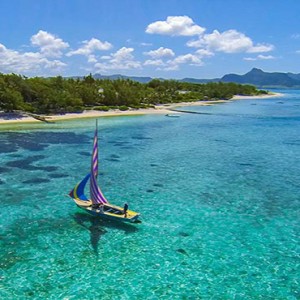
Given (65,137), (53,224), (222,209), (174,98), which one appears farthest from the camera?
(174,98)

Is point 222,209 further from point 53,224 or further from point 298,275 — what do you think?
point 53,224

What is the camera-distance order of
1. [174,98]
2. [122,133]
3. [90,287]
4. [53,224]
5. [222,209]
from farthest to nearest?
[174,98] → [122,133] → [222,209] → [53,224] → [90,287]

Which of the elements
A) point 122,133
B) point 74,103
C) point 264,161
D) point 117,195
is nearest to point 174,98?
point 74,103

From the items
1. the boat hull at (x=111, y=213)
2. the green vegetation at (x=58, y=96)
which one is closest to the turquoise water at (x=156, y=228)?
the boat hull at (x=111, y=213)

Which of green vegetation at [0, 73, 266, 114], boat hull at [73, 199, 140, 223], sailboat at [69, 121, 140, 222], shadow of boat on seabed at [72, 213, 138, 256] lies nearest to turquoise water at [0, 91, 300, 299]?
shadow of boat on seabed at [72, 213, 138, 256]

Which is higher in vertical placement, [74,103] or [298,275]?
[74,103]

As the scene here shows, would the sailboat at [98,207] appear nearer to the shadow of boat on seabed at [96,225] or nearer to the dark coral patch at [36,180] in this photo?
the shadow of boat on seabed at [96,225]

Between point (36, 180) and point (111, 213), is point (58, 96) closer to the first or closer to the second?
point (36, 180)
